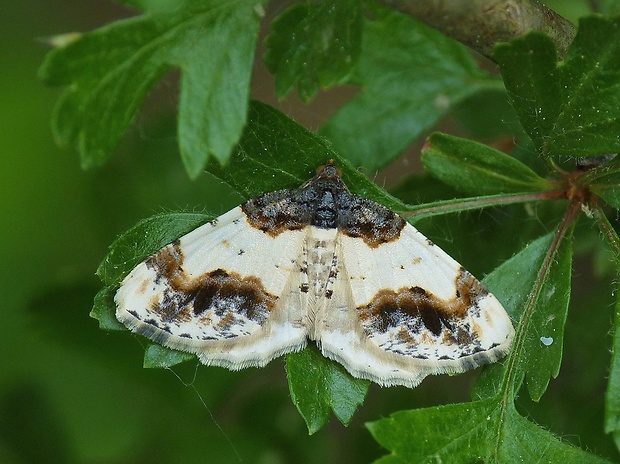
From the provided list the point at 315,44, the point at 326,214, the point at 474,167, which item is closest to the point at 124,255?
the point at 326,214

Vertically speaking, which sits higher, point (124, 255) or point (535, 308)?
point (124, 255)

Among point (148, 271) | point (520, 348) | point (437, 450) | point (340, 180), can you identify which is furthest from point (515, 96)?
point (148, 271)

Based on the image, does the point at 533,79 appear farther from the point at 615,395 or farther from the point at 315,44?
the point at 615,395

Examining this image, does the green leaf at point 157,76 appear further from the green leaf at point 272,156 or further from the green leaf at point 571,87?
the green leaf at point 571,87

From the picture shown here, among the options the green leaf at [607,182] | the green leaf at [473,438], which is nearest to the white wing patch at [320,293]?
the green leaf at [473,438]

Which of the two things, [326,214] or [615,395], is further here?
[326,214]

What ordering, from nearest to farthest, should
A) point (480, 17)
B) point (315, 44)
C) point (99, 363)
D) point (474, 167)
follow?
1. point (480, 17)
2. point (315, 44)
3. point (474, 167)
4. point (99, 363)
